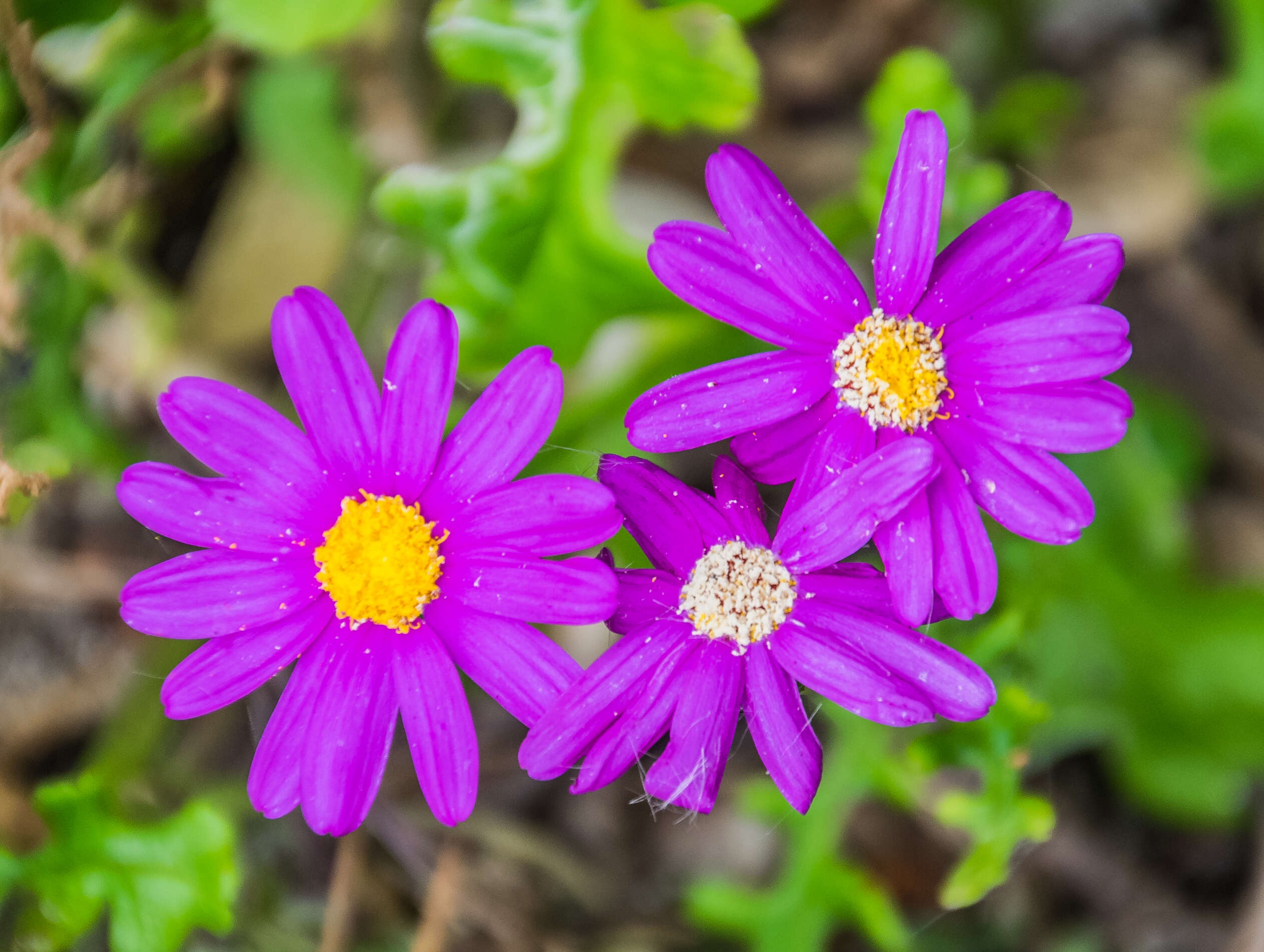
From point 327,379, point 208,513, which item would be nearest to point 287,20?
point 327,379

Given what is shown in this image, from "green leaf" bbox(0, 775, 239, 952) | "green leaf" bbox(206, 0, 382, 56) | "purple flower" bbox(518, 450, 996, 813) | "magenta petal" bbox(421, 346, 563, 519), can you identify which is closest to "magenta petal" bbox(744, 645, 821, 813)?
"purple flower" bbox(518, 450, 996, 813)

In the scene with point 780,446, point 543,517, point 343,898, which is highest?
point 780,446

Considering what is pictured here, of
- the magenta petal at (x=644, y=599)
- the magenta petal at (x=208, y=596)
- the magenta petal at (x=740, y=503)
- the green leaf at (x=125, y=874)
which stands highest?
the magenta petal at (x=740, y=503)

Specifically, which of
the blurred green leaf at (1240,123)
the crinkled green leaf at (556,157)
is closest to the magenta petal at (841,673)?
the crinkled green leaf at (556,157)

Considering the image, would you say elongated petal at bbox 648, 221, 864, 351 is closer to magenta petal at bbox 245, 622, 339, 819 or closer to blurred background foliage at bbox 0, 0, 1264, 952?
blurred background foliage at bbox 0, 0, 1264, 952

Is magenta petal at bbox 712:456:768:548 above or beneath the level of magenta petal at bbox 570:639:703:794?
above

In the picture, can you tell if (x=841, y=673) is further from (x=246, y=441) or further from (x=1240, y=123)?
(x=1240, y=123)

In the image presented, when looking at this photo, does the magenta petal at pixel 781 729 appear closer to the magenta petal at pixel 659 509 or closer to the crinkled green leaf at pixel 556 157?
the magenta petal at pixel 659 509
